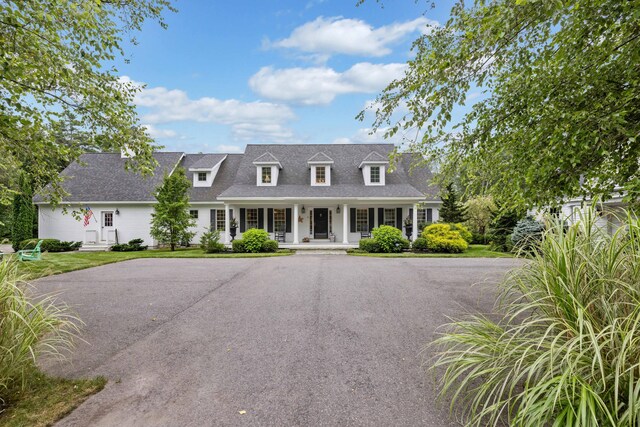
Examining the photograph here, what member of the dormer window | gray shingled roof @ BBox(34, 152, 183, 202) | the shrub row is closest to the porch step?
gray shingled roof @ BBox(34, 152, 183, 202)

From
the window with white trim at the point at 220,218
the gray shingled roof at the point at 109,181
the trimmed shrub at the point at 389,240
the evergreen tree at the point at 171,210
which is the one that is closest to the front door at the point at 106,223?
the gray shingled roof at the point at 109,181

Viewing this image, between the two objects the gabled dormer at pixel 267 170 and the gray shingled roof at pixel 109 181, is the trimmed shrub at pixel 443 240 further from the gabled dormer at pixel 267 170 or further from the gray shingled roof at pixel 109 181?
the gray shingled roof at pixel 109 181

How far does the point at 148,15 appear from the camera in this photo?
235 inches

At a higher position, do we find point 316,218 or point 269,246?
point 316,218

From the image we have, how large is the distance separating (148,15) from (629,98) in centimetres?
790

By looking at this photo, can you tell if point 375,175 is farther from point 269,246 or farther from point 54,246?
point 54,246

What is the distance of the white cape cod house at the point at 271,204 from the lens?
18125 mm

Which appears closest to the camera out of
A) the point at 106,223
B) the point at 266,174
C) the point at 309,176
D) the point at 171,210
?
the point at 171,210

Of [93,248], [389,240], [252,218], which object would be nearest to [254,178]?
[252,218]

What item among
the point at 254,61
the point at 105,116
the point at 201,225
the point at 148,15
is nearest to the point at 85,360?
the point at 105,116

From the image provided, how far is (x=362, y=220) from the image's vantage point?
62.5ft

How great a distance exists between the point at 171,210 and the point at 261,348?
1442cm

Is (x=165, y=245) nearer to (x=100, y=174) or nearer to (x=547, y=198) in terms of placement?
(x=100, y=174)

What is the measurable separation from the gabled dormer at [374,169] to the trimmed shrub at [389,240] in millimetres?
4545
